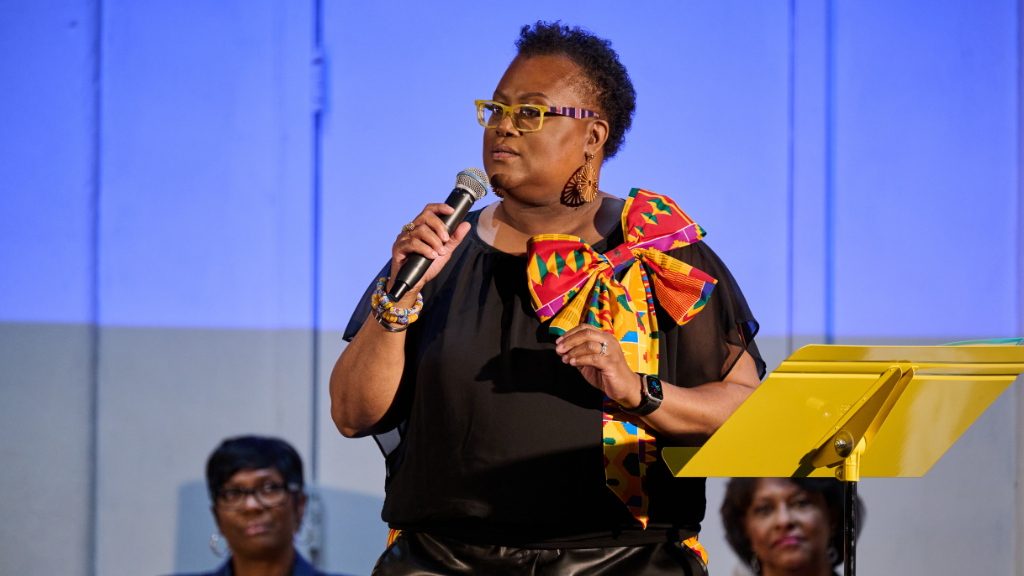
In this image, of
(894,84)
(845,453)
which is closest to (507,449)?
(845,453)

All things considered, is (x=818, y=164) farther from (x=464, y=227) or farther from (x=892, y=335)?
(x=464, y=227)

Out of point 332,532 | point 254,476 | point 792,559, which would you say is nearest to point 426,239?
point 254,476

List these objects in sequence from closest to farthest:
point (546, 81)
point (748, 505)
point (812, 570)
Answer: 1. point (546, 81)
2. point (812, 570)
3. point (748, 505)

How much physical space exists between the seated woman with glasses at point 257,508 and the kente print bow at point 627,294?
5.96 feet

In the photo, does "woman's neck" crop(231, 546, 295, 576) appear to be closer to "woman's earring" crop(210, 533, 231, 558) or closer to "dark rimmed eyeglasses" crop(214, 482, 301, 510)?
"woman's earring" crop(210, 533, 231, 558)

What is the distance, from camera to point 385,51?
Result: 128 inches

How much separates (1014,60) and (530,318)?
277 cm

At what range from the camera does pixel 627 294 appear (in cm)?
160

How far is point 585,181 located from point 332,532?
207 cm

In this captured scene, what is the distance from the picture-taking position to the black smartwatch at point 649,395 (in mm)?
1408

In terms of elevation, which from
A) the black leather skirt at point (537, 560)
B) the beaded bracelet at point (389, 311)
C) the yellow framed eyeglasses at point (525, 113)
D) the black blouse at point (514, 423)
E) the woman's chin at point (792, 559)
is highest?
the yellow framed eyeglasses at point (525, 113)

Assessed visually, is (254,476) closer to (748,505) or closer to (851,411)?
(748,505)

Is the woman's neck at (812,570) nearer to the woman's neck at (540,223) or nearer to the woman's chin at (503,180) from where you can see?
the woman's neck at (540,223)

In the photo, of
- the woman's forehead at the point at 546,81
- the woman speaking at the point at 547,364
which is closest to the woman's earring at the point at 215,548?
the woman speaking at the point at 547,364
